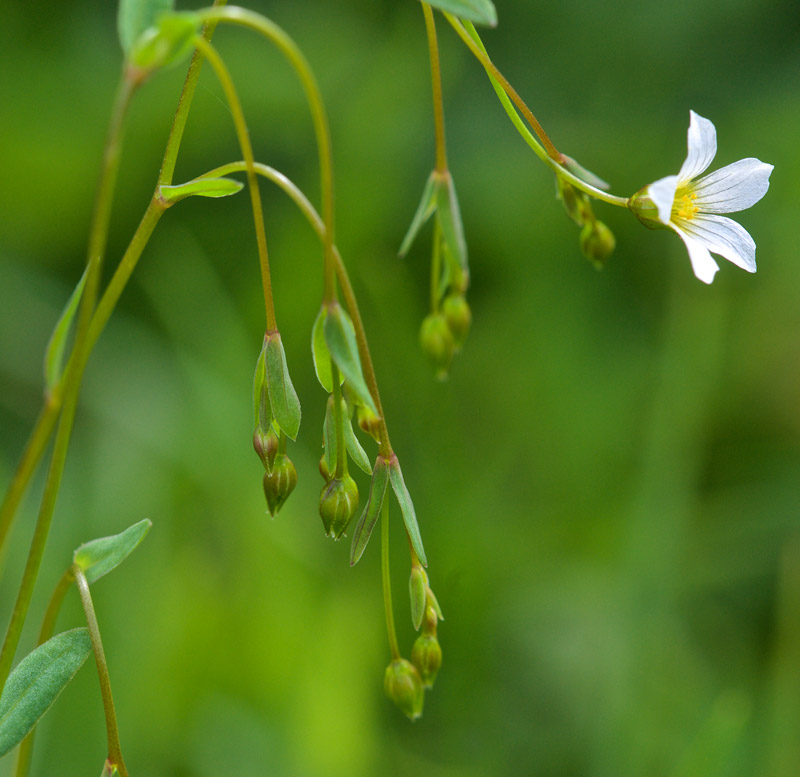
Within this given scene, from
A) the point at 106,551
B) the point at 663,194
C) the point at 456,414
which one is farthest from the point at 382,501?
the point at 456,414

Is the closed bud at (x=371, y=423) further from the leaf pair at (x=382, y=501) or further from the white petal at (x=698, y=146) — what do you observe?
the white petal at (x=698, y=146)

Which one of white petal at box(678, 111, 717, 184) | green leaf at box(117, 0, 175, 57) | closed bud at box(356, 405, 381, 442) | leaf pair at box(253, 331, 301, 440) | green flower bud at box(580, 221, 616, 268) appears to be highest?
green leaf at box(117, 0, 175, 57)

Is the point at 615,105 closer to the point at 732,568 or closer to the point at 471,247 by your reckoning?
the point at 471,247

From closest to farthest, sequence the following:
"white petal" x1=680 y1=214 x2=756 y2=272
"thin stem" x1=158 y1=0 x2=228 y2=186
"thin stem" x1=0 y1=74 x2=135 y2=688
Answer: "thin stem" x1=0 y1=74 x2=135 y2=688 → "thin stem" x1=158 y1=0 x2=228 y2=186 → "white petal" x1=680 y1=214 x2=756 y2=272

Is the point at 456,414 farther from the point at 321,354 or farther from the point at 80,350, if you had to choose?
the point at 80,350

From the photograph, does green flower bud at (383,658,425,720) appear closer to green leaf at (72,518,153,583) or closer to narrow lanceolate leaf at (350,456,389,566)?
narrow lanceolate leaf at (350,456,389,566)

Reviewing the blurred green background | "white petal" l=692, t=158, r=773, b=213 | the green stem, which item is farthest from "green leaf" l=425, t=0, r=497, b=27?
the blurred green background

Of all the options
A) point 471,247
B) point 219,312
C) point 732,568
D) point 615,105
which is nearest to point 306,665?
point 219,312
